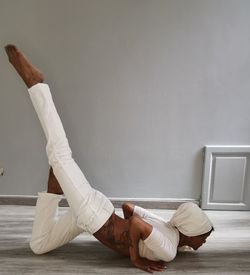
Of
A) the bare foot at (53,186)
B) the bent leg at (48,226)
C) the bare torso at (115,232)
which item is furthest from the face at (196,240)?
the bare foot at (53,186)

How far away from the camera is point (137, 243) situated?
1.48 metres

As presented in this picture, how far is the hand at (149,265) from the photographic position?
151 centimetres

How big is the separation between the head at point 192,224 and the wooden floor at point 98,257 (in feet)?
0.44

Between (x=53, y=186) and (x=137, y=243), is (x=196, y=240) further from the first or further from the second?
(x=53, y=186)

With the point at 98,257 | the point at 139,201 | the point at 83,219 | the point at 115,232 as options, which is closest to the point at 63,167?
the point at 83,219

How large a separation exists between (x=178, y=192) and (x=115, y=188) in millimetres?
448

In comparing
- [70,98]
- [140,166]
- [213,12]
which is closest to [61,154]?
[70,98]

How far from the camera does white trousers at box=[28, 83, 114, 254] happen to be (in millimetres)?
1471

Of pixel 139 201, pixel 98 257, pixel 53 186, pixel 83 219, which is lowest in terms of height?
pixel 98 257

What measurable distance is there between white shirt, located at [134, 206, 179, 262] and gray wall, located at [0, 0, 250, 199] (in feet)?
2.06

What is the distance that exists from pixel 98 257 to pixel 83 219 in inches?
11.9

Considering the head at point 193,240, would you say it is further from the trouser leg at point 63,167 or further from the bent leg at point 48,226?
the bent leg at point 48,226

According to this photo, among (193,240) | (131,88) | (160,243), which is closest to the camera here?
(160,243)

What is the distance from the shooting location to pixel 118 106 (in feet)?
6.79
